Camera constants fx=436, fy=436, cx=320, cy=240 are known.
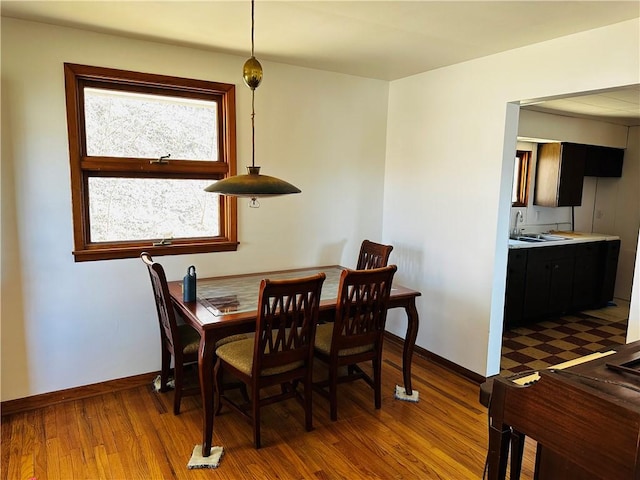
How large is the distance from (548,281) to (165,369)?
3.82 metres

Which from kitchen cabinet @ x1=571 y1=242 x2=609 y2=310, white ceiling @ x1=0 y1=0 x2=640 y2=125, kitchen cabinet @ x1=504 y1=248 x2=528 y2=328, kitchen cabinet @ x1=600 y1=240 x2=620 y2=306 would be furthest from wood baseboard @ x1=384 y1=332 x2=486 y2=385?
kitchen cabinet @ x1=600 y1=240 x2=620 y2=306

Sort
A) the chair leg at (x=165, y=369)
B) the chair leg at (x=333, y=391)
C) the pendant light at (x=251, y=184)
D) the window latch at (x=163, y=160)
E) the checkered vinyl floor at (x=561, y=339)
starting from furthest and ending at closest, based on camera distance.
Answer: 1. the checkered vinyl floor at (x=561, y=339)
2. the window latch at (x=163, y=160)
3. the chair leg at (x=165, y=369)
4. the chair leg at (x=333, y=391)
5. the pendant light at (x=251, y=184)

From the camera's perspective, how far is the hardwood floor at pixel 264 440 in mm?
2268

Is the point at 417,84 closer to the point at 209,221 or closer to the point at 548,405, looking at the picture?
the point at 209,221

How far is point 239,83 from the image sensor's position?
3.28 m

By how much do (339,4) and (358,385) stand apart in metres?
2.52

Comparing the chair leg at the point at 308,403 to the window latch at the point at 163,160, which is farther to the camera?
the window latch at the point at 163,160

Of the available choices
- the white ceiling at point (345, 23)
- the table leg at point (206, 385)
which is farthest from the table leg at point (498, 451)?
the white ceiling at point (345, 23)

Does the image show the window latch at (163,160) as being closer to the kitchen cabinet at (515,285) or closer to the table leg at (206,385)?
the table leg at (206,385)

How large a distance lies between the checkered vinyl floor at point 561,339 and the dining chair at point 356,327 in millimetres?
1291

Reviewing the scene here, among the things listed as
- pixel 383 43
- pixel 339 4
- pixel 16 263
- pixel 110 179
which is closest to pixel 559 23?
pixel 383 43

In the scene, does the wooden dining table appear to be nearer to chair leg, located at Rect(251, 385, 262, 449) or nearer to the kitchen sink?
chair leg, located at Rect(251, 385, 262, 449)

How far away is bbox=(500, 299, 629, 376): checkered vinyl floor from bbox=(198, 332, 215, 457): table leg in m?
2.28

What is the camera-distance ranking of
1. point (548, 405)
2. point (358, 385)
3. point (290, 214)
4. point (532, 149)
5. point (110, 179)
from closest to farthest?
1. point (548, 405)
2. point (110, 179)
3. point (358, 385)
4. point (290, 214)
5. point (532, 149)
